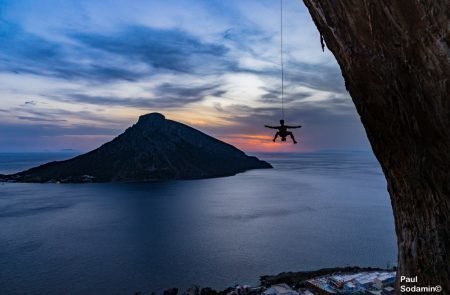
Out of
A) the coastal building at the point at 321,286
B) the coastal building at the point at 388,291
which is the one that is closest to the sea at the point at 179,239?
the coastal building at the point at 321,286

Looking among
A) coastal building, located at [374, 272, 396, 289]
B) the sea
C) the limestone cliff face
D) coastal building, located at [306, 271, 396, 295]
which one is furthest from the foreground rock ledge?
the limestone cliff face

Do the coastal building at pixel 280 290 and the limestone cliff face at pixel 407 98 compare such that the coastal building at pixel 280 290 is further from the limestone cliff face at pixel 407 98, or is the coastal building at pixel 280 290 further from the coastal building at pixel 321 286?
the limestone cliff face at pixel 407 98

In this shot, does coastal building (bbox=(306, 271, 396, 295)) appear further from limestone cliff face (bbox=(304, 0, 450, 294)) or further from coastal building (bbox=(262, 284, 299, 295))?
limestone cliff face (bbox=(304, 0, 450, 294))

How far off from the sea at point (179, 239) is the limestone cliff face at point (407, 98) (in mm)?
35383

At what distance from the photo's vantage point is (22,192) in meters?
126

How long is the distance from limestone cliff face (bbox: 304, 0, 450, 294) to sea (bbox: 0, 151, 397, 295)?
35.4m

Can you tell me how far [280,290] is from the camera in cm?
3566

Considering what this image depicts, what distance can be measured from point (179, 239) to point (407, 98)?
59296 mm

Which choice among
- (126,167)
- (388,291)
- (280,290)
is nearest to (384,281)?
(388,291)

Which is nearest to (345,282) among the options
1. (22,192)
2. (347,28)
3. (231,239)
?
(231,239)

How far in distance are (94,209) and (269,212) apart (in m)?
50.0

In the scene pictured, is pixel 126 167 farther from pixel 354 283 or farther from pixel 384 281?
pixel 384 281

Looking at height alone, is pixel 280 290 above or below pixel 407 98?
below

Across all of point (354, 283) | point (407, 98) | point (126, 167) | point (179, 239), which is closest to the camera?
point (407, 98)
